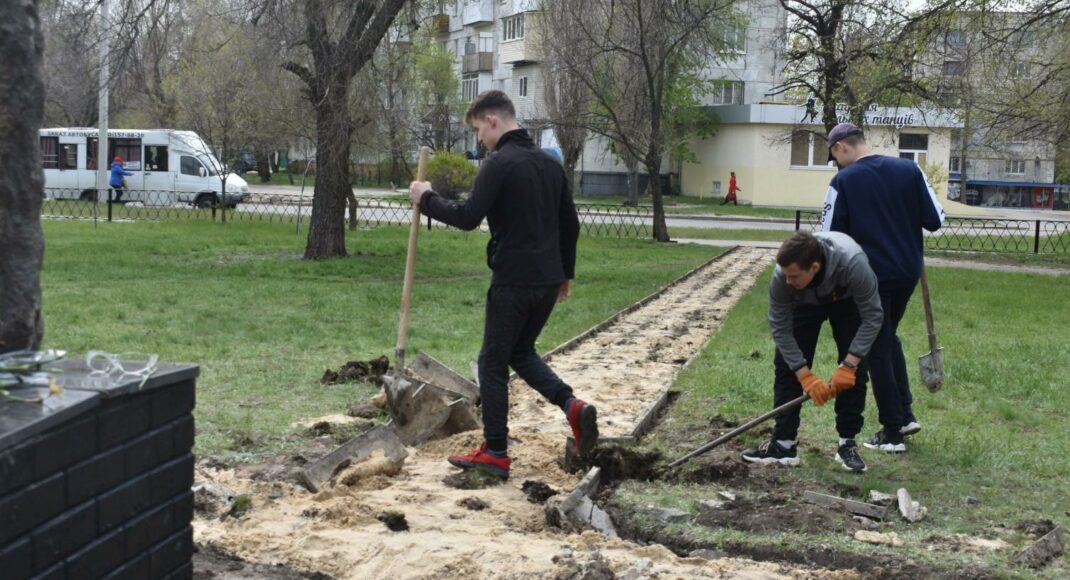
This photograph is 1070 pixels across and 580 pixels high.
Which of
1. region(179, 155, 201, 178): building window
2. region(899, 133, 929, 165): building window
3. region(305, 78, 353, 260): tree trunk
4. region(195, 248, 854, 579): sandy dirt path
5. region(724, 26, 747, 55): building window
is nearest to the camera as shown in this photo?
region(195, 248, 854, 579): sandy dirt path

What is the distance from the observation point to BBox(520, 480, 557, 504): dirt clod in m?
5.59

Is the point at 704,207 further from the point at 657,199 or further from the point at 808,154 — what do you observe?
the point at 657,199

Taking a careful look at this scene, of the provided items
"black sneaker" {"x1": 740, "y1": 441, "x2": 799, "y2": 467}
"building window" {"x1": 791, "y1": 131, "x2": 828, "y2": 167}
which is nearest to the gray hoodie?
"black sneaker" {"x1": 740, "y1": 441, "x2": 799, "y2": 467}

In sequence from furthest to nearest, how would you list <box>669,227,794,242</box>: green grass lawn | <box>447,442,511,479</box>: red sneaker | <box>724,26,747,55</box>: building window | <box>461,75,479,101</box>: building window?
1. <box>461,75,479,101</box>: building window
2. <box>724,26,747,55</box>: building window
3. <box>669,227,794,242</box>: green grass lawn
4. <box>447,442,511,479</box>: red sneaker

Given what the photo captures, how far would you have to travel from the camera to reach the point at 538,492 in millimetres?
5621

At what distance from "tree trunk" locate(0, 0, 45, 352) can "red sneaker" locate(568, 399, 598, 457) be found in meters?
2.93

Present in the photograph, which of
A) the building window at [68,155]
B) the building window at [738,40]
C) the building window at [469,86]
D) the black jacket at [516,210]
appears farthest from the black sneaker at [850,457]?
the building window at [469,86]

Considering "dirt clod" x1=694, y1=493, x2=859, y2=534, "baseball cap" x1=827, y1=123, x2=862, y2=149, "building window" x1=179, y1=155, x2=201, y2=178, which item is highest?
"building window" x1=179, y1=155, x2=201, y2=178

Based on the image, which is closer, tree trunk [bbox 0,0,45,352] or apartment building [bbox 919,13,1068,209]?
tree trunk [bbox 0,0,45,352]

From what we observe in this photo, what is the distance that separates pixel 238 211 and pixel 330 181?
1758 cm

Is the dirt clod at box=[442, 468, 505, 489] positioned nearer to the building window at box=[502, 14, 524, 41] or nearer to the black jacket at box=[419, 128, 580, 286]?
the black jacket at box=[419, 128, 580, 286]

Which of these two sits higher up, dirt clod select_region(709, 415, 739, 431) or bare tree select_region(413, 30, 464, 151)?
bare tree select_region(413, 30, 464, 151)

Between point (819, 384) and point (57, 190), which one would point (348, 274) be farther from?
point (57, 190)

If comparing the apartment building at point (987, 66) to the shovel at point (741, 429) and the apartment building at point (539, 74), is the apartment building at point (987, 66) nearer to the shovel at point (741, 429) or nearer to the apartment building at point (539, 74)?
the shovel at point (741, 429)
